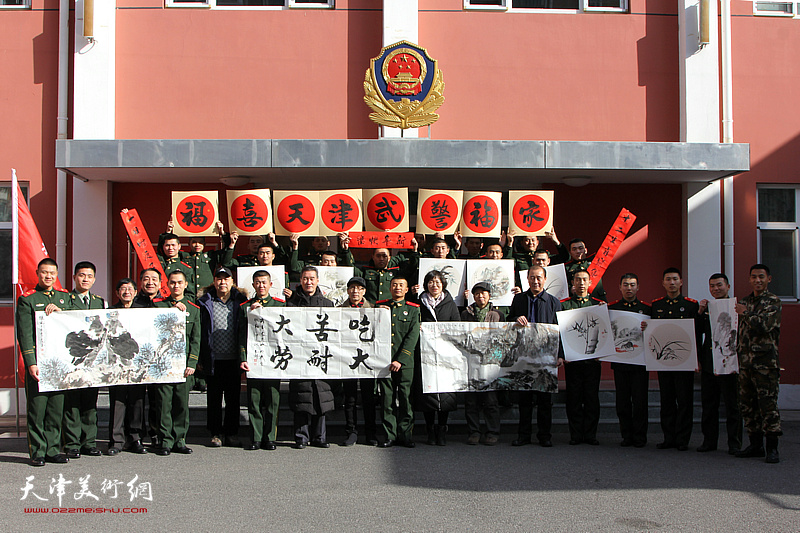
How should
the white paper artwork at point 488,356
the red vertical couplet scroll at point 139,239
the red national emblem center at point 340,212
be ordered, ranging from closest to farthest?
the white paper artwork at point 488,356
the red vertical couplet scroll at point 139,239
the red national emblem center at point 340,212

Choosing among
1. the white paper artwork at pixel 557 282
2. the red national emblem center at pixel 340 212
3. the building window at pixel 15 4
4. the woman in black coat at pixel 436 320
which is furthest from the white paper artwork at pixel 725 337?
the building window at pixel 15 4

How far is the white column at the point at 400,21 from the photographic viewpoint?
10.4 m

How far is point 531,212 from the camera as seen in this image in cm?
932

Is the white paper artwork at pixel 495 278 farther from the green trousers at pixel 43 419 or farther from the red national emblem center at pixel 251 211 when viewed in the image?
the green trousers at pixel 43 419

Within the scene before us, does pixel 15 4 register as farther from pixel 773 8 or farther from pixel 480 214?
pixel 773 8

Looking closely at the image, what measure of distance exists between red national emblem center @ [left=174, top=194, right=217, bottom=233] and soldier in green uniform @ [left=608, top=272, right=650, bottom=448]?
4.92 metres

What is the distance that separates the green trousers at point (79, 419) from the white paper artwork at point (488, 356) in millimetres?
3286

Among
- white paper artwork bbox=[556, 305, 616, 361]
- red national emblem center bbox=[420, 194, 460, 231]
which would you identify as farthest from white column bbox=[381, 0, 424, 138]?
white paper artwork bbox=[556, 305, 616, 361]

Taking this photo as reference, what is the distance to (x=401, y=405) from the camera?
7.68 meters

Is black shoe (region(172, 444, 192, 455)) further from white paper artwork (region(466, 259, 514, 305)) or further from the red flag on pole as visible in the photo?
white paper artwork (region(466, 259, 514, 305))

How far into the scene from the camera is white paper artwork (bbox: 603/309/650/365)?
7871mm

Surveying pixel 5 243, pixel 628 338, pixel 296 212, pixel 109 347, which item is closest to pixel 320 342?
pixel 109 347

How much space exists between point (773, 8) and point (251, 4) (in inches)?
299

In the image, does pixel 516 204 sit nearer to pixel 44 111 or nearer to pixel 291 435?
pixel 291 435
